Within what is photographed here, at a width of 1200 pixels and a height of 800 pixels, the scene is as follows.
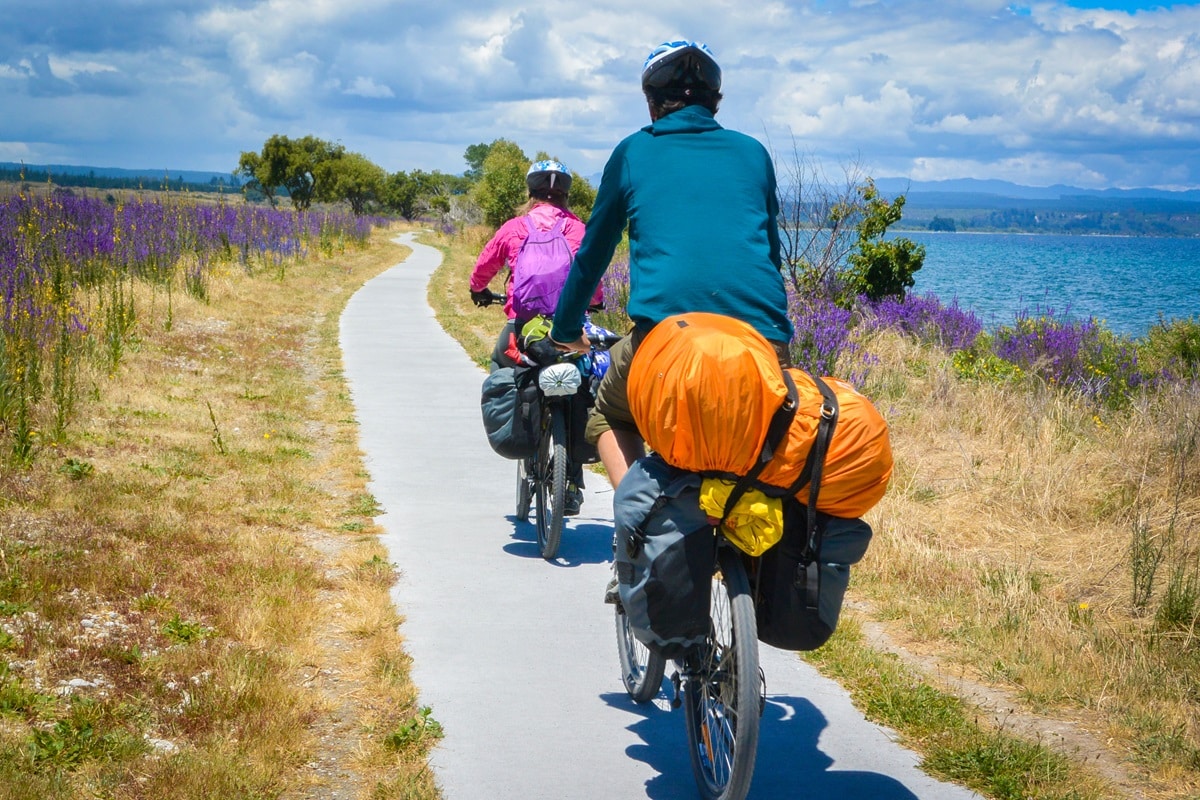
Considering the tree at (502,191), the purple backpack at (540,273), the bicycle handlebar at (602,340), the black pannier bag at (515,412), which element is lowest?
the black pannier bag at (515,412)

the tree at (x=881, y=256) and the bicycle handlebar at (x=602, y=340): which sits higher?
the tree at (x=881, y=256)

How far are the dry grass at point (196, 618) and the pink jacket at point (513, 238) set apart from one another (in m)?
1.81

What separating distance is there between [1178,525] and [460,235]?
4537 cm

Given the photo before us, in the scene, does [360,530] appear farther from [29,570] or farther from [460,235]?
[460,235]

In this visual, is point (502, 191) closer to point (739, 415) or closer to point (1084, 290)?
point (1084, 290)

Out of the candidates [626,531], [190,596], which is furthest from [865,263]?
[626,531]

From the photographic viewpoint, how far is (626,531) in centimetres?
347

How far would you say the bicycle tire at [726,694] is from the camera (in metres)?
3.33

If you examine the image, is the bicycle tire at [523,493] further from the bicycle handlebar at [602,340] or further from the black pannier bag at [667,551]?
the black pannier bag at [667,551]

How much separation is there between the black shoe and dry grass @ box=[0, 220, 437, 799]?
3.58 feet

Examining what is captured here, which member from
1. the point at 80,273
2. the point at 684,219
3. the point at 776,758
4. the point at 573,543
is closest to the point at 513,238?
the point at 573,543

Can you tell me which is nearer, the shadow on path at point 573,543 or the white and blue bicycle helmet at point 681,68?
the white and blue bicycle helmet at point 681,68

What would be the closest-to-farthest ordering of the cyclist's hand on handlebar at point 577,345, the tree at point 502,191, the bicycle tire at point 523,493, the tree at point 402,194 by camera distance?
the cyclist's hand on handlebar at point 577,345
the bicycle tire at point 523,493
the tree at point 502,191
the tree at point 402,194

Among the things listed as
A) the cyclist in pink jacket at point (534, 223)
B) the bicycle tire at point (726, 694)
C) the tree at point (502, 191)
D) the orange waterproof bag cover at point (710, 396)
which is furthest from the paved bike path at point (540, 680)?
the tree at point (502, 191)
